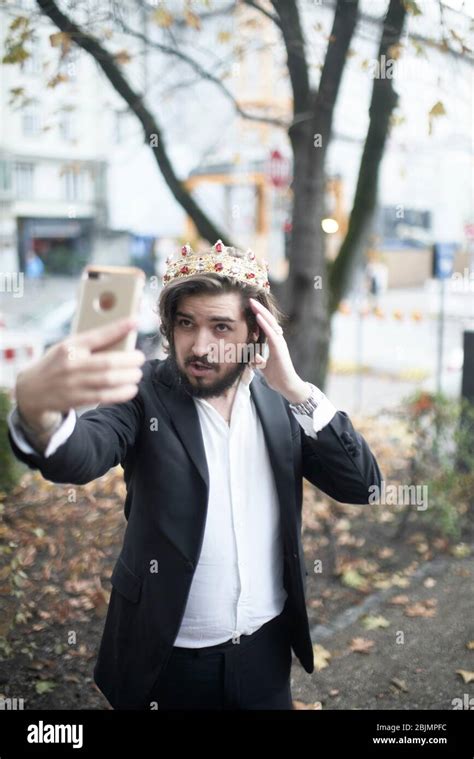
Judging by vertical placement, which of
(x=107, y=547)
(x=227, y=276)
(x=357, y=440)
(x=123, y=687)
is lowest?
(x=107, y=547)

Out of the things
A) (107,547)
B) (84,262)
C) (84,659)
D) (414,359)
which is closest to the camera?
(84,659)

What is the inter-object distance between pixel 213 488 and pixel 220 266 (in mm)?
648

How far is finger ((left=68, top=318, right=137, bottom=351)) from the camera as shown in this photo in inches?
51.5

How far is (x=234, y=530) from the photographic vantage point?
2.06 meters

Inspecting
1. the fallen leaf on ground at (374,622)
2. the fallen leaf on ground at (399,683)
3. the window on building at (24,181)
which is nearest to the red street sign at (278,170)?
the fallen leaf on ground at (374,622)

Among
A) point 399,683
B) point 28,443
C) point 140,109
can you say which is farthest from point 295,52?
point 28,443

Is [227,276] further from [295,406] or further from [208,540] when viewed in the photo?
[208,540]

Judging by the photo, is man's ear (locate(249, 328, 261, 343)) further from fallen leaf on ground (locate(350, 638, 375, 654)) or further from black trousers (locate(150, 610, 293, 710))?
fallen leaf on ground (locate(350, 638, 375, 654))

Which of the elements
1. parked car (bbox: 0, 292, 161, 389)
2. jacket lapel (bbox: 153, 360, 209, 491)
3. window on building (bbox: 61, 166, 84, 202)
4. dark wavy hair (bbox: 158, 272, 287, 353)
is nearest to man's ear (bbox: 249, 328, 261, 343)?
dark wavy hair (bbox: 158, 272, 287, 353)

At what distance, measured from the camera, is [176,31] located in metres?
5.86

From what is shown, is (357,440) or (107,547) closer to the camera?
(357,440)

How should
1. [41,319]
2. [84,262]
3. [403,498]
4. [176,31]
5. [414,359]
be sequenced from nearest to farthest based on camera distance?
[403,498], [176,31], [41,319], [414,359], [84,262]

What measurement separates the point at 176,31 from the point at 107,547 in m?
4.15

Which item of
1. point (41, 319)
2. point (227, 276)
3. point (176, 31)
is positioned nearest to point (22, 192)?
point (41, 319)
